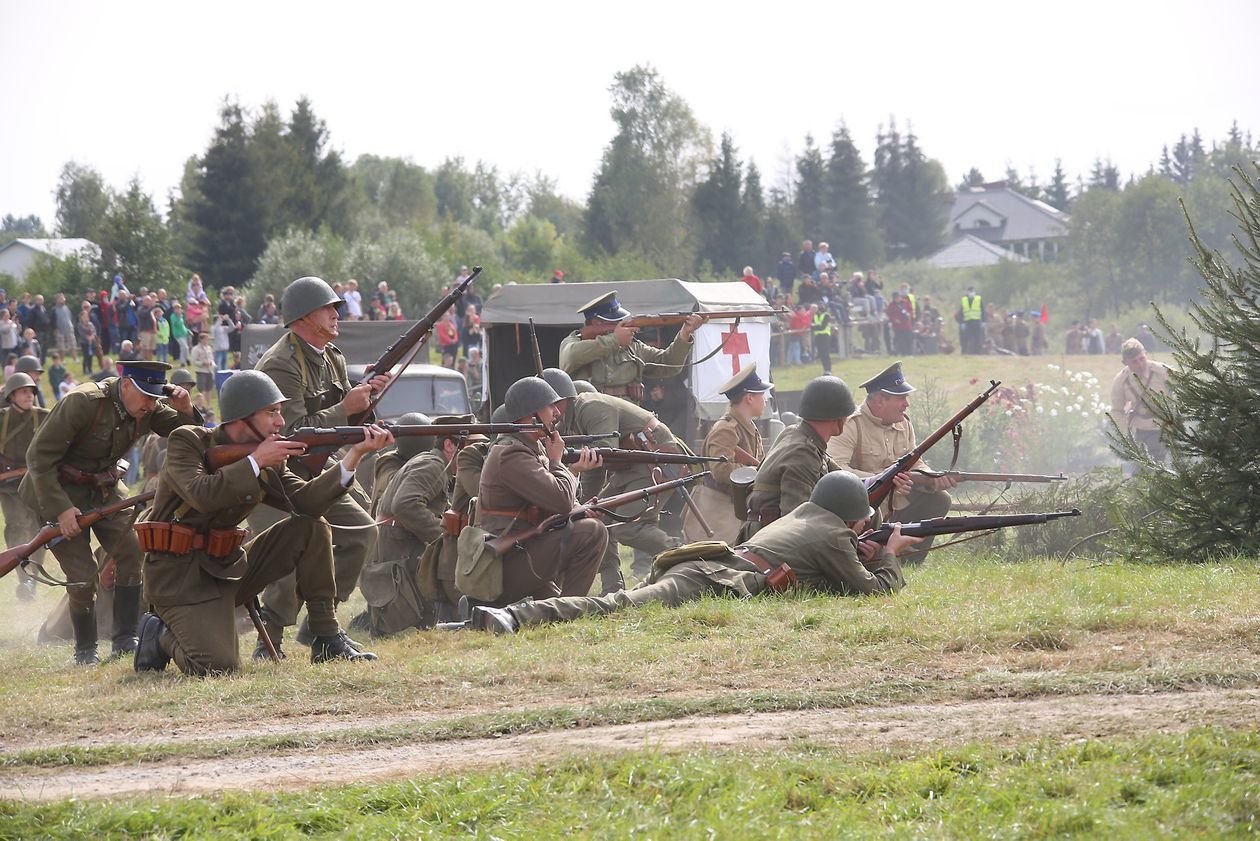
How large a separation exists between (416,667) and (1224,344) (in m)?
6.26

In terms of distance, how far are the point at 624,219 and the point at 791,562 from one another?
186ft

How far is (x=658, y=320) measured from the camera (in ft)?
52.5

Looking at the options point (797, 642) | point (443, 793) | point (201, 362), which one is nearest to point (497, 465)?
Result: point (797, 642)

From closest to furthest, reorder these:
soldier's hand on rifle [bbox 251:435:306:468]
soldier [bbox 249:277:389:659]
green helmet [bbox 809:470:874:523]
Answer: soldier's hand on rifle [bbox 251:435:306:468] < soldier [bbox 249:277:389:659] < green helmet [bbox 809:470:874:523]

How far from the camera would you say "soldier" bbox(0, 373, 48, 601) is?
14.4 metres

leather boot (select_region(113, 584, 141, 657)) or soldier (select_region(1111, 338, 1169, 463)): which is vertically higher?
soldier (select_region(1111, 338, 1169, 463))

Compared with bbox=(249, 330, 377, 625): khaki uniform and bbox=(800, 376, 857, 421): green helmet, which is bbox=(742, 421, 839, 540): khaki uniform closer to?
bbox=(800, 376, 857, 421): green helmet

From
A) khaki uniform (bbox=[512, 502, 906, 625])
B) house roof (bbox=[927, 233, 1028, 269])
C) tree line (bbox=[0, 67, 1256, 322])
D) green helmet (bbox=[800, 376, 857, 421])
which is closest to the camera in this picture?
khaki uniform (bbox=[512, 502, 906, 625])

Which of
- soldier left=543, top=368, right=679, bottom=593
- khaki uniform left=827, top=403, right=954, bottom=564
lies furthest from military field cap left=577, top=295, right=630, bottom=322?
khaki uniform left=827, top=403, right=954, bottom=564

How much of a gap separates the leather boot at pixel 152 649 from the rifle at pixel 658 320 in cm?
657

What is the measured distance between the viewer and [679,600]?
942 centimetres

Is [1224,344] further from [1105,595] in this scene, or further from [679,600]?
[679,600]

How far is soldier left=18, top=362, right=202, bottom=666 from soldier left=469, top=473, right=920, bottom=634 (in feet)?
9.08

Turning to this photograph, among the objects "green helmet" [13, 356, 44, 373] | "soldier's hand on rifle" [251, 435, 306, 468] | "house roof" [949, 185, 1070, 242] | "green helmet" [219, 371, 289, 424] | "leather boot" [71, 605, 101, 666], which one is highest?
"house roof" [949, 185, 1070, 242]
